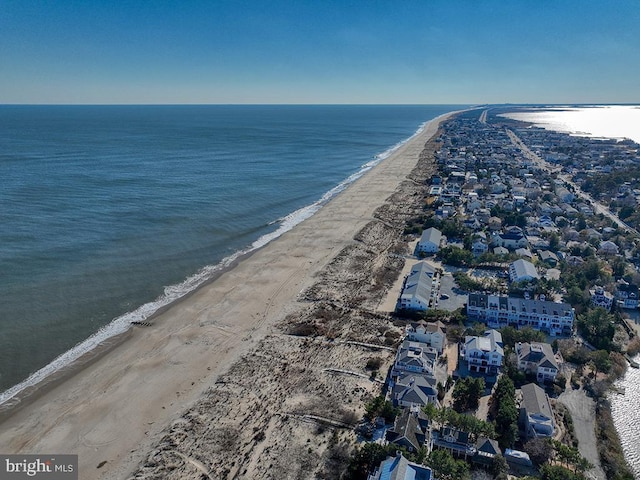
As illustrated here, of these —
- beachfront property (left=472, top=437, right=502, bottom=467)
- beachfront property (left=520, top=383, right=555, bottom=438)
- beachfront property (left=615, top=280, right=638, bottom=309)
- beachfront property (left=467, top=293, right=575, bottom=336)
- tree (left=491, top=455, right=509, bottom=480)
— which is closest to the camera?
tree (left=491, top=455, right=509, bottom=480)

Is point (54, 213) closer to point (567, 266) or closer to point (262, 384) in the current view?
point (262, 384)

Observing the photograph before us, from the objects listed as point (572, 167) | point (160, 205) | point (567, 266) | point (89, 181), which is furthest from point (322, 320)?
point (572, 167)

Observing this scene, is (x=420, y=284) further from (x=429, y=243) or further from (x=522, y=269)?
(x=429, y=243)

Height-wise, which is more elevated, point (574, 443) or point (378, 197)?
point (378, 197)

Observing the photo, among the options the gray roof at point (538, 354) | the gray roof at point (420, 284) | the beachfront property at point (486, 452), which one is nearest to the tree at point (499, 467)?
the beachfront property at point (486, 452)

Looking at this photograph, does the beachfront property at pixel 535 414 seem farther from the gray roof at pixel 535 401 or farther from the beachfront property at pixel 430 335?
the beachfront property at pixel 430 335

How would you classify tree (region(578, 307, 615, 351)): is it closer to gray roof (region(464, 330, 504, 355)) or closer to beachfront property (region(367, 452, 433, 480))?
gray roof (region(464, 330, 504, 355))

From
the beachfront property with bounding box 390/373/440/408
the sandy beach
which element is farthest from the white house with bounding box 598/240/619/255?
the beachfront property with bounding box 390/373/440/408
